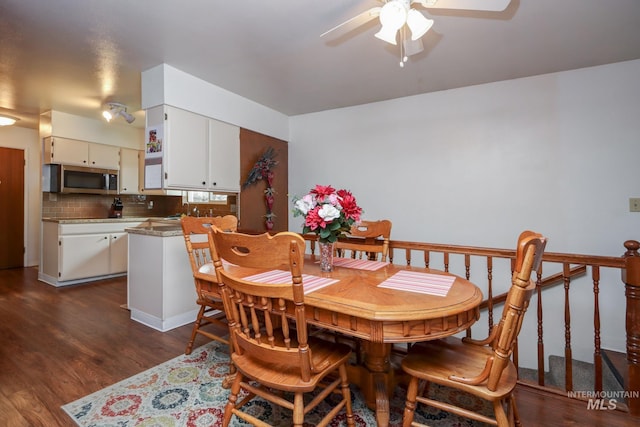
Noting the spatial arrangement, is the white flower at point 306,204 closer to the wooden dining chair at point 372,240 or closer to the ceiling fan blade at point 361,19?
the wooden dining chair at point 372,240

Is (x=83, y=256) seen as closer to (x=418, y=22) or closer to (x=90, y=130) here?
(x=90, y=130)

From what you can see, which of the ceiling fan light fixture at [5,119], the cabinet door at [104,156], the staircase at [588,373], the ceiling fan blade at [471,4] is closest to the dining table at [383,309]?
the staircase at [588,373]

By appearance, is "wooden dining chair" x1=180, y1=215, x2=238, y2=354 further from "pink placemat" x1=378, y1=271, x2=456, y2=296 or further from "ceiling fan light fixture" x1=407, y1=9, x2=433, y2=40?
"ceiling fan light fixture" x1=407, y1=9, x2=433, y2=40

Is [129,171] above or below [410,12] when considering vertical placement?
below

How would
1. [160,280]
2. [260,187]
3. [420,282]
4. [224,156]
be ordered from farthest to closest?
[260,187] < [224,156] < [160,280] < [420,282]

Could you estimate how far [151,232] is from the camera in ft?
9.12

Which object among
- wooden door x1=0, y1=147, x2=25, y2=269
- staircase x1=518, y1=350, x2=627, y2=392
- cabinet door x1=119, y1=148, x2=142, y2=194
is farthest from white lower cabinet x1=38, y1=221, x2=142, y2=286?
staircase x1=518, y1=350, x2=627, y2=392

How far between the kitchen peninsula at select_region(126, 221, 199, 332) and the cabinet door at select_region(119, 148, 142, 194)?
2.43 meters

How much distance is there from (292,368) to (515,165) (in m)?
3.02

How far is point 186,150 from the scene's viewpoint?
3125 millimetres

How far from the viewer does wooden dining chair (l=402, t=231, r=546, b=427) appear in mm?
1072

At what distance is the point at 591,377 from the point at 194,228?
3424 millimetres

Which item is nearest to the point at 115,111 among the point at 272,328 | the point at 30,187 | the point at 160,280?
the point at 160,280

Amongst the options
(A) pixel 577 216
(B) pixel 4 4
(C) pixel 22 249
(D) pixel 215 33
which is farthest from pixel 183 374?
(C) pixel 22 249
